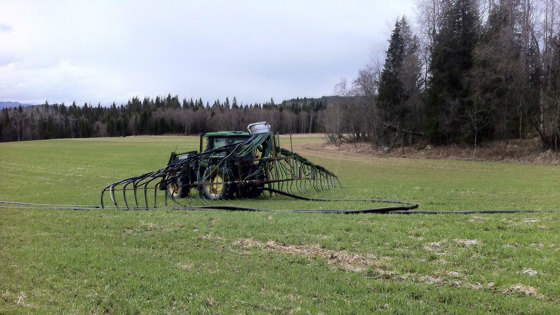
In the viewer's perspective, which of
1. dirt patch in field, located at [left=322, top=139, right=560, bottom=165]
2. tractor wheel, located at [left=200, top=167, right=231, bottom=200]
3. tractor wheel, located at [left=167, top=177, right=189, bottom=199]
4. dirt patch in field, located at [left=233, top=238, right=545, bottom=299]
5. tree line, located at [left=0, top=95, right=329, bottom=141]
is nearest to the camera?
dirt patch in field, located at [left=233, top=238, right=545, bottom=299]

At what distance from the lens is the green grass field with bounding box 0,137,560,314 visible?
13.9ft

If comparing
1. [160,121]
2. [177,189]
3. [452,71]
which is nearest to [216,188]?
[177,189]

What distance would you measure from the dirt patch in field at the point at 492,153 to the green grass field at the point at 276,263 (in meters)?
24.2

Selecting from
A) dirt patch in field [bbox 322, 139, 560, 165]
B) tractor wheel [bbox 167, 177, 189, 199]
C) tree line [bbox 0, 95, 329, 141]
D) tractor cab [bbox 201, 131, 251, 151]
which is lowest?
tractor wheel [bbox 167, 177, 189, 199]

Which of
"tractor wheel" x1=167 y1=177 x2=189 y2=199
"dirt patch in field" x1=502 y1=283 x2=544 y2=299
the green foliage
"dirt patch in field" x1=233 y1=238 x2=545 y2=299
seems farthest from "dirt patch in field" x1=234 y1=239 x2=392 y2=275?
the green foliage

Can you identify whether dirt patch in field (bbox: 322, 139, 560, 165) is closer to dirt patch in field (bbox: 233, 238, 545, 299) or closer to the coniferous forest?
the coniferous forest

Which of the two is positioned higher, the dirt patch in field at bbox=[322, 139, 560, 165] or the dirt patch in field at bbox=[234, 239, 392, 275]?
the dirt patch in field at bbox=[322, 139, 560, 165]

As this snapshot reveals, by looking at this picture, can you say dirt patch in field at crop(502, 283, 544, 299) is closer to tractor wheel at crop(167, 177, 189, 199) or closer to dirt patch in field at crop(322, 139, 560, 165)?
tractor wheel at crop(167, 177, 189, 199)

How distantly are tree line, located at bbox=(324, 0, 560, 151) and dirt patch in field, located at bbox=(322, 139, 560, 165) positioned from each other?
97 cm

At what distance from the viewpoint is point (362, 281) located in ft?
15.7

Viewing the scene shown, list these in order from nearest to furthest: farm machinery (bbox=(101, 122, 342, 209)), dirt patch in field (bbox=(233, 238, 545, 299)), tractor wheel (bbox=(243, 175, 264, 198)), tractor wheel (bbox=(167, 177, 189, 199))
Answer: dirt patch in field (bbox=(233, 238, 545, 299)), farm machinery (bbox=(101, 122, 342, 209)), tractor wheel (bbox=(167, 177, 189, 199)), tractor wheel (bbox=(243, 175, 264, 198))

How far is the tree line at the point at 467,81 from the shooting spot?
31.5 meters

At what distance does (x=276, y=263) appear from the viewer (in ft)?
18.2

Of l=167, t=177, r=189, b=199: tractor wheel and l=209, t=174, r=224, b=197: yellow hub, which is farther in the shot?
l=167, t=177, r=189, b=199: tractor wheel
